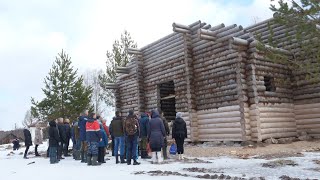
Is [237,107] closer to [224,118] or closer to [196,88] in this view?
[224,118]

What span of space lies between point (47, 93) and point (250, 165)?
24648mm

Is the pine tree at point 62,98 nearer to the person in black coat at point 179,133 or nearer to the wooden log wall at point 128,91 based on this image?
the wooden log wall at point 128,91

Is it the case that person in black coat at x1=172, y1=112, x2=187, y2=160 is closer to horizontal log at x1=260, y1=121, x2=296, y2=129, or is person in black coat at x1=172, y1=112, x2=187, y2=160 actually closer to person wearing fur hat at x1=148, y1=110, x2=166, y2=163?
person wearing fur hat at x1=148, y1=110, x2=166, y2=163

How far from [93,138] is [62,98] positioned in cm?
2067

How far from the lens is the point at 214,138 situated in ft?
55.7

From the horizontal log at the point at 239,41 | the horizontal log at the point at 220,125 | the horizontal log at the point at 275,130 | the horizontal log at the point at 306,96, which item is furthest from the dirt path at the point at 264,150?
the horizontal log at the point at 239,41

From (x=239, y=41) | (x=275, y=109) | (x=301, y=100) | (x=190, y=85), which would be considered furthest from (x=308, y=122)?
(x=190, y=85)

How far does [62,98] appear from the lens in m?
30.9

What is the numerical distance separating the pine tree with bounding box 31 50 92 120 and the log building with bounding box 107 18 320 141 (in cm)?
1263

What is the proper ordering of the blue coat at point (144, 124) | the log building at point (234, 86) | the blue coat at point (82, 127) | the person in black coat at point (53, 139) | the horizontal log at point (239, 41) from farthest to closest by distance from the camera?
the log building at point (234, 86) → the horizontal log at point (239, 41) → the person in black coat at point (53, 139) → the blue coat at point (82, 127) → the blue coat at point (144, 124)

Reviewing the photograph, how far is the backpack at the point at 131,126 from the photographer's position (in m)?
11.1

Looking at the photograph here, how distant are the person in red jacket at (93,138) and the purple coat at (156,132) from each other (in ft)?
5.86

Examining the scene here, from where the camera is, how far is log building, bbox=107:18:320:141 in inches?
618

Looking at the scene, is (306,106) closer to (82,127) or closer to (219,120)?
(219,120)
